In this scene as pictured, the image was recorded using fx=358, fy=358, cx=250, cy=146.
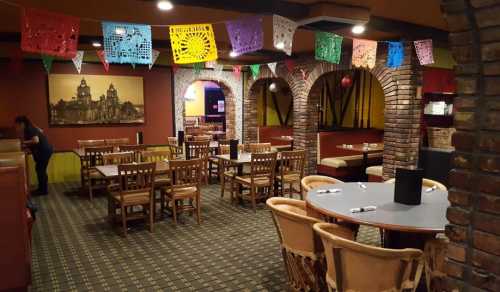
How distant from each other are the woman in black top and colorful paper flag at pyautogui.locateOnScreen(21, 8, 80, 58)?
3.40m

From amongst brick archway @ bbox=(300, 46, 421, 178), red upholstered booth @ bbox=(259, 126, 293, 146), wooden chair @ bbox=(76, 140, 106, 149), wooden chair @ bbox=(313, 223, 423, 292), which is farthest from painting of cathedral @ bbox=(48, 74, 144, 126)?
wooden chair @ bbox=(313, 223, 423, 292)

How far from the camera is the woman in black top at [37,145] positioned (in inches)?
255

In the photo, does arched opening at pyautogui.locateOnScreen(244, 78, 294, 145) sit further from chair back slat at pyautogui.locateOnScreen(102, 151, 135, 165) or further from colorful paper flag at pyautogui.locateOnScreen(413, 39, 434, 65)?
chair back slat at pyautogui.locateOnScreen(102, 151, 135, 165)

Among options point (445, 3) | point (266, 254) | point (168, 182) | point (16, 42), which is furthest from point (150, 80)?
point (445, 3)

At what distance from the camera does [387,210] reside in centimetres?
278

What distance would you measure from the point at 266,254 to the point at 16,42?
5.89 metres

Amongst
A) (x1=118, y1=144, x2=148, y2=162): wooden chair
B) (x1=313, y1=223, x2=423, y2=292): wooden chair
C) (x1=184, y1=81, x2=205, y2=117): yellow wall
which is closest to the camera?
(x1=313, y1=223, x2=423, y2=292): wooden chair

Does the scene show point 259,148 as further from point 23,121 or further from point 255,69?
point 23,121

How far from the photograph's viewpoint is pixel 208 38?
437cm

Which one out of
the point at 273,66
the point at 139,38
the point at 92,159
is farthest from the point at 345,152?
the point at 139,38

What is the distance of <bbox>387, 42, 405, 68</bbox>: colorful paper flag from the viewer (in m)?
5.77

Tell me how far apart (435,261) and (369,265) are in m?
0.88

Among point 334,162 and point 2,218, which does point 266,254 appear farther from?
point 334,162

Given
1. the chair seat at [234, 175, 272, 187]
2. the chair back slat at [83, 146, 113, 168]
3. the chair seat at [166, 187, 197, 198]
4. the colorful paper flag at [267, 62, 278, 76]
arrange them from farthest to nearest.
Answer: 1. the colorful paper flag at [267, 62, 278, 76]
2. the chair back slat at [83, 146, 113, 168]
3. the chair seat at [234, 175, 272, 187]
4. the chair seat at [166, 187, 197, 198]
